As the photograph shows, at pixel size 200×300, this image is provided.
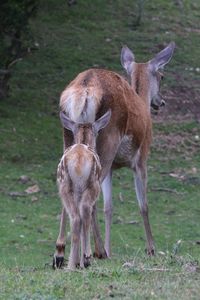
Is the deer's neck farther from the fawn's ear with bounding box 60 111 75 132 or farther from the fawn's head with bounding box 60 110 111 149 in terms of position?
the fawn's ear with bounding box 60 111 75 132

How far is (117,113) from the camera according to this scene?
776 cm

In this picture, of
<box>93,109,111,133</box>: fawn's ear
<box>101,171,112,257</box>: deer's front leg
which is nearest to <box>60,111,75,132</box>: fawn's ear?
<box>93,109,111,133</box>: fawn's ear

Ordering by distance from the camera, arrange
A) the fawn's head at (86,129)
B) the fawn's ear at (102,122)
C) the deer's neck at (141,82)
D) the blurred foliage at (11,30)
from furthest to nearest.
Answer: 1. the blurred foliage at (11,30)
2. the deer's neck at (141,82)
3. the fawn's ear at (102,122)
4. the fawn's head at (86,129)

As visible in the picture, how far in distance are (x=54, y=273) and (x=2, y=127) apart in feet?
26.0

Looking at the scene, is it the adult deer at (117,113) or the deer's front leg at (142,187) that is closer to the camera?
the adult deer at (117,113)

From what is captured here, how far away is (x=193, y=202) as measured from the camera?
1173 cm

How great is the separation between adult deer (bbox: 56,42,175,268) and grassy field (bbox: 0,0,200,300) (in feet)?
1.92

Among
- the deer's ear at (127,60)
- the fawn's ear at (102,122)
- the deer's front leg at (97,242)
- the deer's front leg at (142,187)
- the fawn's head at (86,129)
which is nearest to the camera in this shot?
the fawn's head at (86,129)

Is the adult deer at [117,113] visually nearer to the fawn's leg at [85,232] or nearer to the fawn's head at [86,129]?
the fawn's head at [86,129]

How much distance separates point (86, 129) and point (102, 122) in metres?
0.18

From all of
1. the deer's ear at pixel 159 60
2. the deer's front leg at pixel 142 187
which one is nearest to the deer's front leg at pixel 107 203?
the deer's front leg at pixel 142 187

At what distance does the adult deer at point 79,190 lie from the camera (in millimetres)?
6684

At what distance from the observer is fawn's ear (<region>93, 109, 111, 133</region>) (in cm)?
714

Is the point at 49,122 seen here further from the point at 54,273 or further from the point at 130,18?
the point at 54,273
